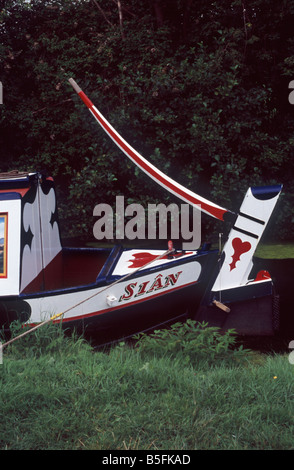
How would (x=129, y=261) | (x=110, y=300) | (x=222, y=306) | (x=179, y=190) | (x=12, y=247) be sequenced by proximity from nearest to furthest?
(x=12, y=247) < (x=110, y=300) < (x=222, y=306) < (x=179, y=190) < (x=129, y=261)

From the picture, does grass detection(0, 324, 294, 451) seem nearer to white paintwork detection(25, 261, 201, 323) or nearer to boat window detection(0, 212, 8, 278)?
white paintwork detection(25, 261, 201, 323)

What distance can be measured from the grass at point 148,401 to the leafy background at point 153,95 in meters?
6.99

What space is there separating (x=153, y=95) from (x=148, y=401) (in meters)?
8.42

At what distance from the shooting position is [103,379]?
3.91 meters

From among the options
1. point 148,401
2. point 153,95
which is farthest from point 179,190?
point 153,95

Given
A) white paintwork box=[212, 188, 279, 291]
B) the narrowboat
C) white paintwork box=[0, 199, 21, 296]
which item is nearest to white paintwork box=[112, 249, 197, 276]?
the narrowboat

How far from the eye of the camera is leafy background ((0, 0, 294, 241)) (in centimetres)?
1120

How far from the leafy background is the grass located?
275 inches

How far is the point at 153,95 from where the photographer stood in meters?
11.0

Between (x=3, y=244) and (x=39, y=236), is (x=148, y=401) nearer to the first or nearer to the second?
(x=3, y=244)

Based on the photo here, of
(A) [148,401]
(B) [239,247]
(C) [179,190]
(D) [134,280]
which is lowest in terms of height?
(A) [148,401]

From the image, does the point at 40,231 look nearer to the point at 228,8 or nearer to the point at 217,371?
the point at 217,371
